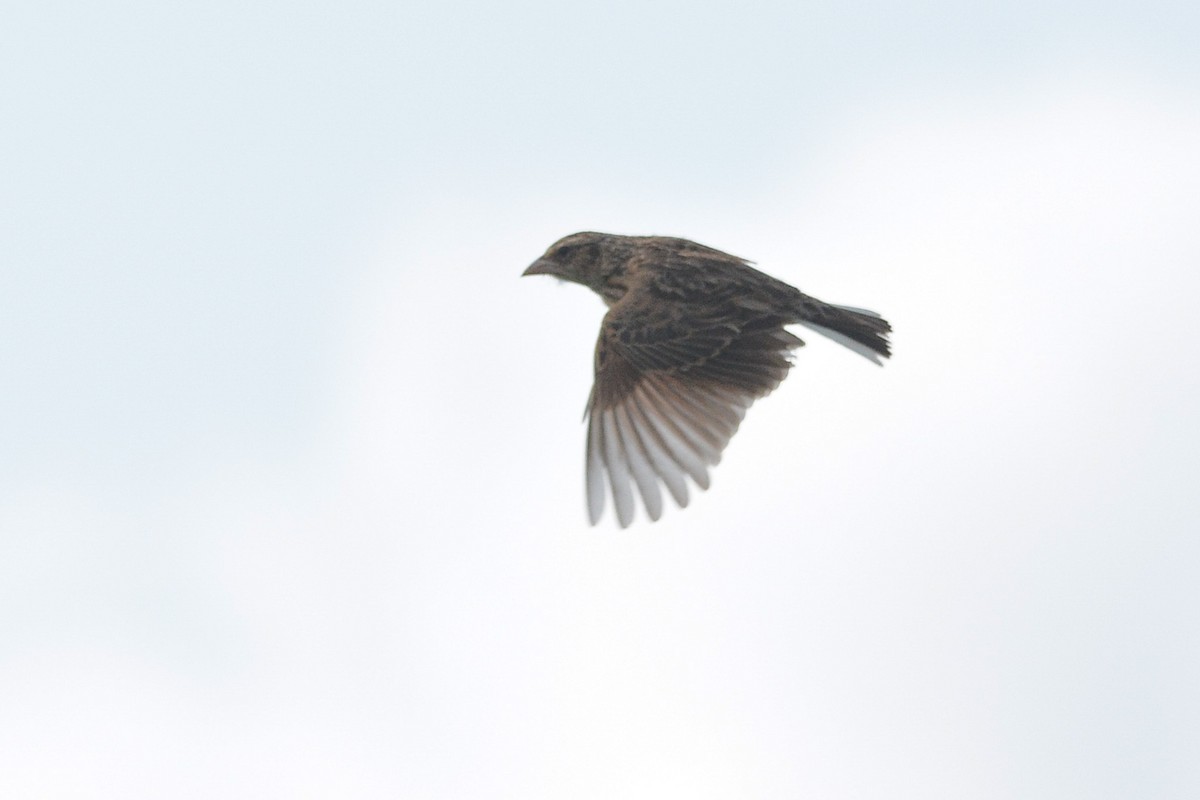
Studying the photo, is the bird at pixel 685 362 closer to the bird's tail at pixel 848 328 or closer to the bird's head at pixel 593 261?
the bird's tail at pixel 848 328

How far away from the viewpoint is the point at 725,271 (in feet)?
37.7

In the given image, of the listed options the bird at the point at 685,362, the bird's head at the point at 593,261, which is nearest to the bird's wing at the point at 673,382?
the bird at the point at 685,362

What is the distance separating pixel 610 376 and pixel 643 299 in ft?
2.08

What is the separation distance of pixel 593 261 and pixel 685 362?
1.74m

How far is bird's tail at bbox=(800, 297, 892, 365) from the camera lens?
447 inches

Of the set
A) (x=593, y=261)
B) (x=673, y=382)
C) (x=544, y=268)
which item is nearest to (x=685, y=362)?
(x=673, y=382)

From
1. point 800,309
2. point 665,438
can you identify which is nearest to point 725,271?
point 800,309

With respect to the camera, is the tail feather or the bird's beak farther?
the bird's beak

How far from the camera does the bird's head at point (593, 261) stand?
40.1 ft

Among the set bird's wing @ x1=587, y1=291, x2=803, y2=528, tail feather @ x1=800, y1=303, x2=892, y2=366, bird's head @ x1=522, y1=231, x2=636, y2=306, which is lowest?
bird's wing @ x1=587, y1=291, x2=803, y2=528

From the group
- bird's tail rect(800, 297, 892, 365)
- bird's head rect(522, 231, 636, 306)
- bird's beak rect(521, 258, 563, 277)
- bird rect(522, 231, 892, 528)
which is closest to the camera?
bird rect(522, 231, 892, 528)

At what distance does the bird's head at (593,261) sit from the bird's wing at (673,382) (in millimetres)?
953

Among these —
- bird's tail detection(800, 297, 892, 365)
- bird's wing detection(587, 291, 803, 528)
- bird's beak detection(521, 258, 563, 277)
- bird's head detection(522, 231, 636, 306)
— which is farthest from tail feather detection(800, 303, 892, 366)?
bird's beak detection(521, 258, 563, 277)

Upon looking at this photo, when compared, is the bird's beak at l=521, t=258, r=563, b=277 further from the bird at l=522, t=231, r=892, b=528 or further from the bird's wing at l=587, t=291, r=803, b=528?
the bird's wing at l=587, t=291, r=803, b=528
